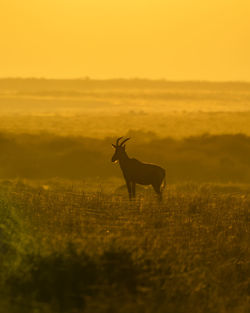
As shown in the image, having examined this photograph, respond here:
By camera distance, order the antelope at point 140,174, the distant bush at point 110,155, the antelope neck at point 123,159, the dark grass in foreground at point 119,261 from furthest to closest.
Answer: the distant bush at point 110,155 → the antelope neck at point 123,159 → the antelope at point 140,174 → the dark grass in foreground at point 119,261

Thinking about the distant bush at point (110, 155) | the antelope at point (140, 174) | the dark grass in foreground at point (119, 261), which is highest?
the distant bush at point (110, 155)

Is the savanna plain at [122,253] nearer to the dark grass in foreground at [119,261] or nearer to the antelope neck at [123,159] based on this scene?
the dark grass in foreground at [119,261]

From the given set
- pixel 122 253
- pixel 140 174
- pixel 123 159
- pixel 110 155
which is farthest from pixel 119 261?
pixel 110 155

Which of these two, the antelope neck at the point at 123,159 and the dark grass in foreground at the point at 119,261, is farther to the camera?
the antelope neck at the point at 123,159

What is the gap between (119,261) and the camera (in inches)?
457

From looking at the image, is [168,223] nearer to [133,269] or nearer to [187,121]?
[133,269]

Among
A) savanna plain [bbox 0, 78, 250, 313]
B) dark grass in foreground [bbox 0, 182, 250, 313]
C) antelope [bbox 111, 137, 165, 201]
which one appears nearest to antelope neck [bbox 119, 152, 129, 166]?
antelope [bbox 111, 137, 165, 201]

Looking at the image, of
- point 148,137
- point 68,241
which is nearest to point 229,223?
point 68,241

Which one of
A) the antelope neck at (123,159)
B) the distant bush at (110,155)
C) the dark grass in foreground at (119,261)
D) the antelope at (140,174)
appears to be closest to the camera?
the dark grass in foreground at (119,261)

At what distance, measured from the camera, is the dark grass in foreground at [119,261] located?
10.7 metres

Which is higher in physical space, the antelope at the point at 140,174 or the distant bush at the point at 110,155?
the distant bush at the point at 110,155

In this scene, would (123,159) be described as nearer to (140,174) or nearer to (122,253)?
(140,174)

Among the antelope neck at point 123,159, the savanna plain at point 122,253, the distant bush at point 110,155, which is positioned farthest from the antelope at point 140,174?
the distant bush at point 110,155

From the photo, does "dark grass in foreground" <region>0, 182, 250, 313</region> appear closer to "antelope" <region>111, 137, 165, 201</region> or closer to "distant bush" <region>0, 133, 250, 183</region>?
"antelope" <region>111, 137, 165, 201</region>
